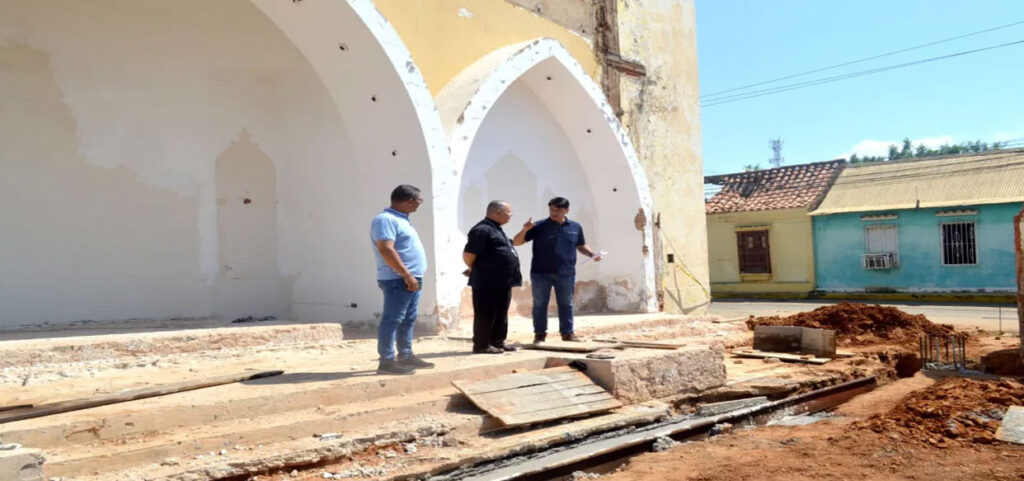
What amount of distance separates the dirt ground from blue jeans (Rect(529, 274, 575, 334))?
205 centimetres

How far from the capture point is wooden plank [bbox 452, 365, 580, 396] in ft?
16.5

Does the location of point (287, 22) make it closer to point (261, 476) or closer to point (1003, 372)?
point (261, 476)

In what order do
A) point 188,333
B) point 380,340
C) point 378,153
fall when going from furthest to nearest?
point 378,153 → point 188,333 → point 380,340

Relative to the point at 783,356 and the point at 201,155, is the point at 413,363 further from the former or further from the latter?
the point at 783,356

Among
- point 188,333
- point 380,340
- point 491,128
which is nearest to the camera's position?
point 380,340

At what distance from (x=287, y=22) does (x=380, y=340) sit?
3.70 m

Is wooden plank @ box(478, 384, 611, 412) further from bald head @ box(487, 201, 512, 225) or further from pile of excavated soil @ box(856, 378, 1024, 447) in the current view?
pile of excavated soil @ box(856, 378, 1024, 447)

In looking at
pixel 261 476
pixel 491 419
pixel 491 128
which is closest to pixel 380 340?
pixel 491 419

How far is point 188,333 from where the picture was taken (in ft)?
19.6

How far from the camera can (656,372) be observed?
19.0 feet

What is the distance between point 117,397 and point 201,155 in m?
4.42

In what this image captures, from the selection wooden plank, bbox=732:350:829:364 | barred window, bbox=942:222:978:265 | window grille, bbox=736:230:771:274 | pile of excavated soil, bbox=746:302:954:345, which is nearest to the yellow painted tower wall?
pile of excavated soil, bbox=746:302:954:345

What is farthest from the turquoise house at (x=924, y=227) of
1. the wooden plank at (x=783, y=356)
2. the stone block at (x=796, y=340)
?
the wooden plank at (x=783, y=356)

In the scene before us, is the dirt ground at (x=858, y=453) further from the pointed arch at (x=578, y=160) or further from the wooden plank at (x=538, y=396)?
the pointed arch at (x=578, y=160)
